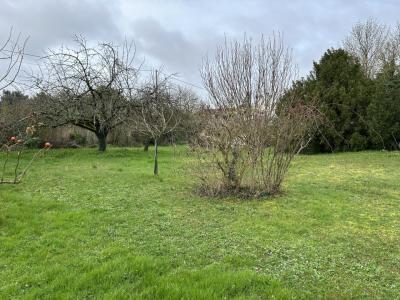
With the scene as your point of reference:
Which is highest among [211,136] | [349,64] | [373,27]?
[373,27]

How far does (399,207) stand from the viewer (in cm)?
667

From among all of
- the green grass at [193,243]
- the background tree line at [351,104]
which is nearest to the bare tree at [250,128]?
the green grass at [193,243]

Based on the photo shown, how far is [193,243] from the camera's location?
464 cm

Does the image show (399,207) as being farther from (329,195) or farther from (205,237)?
(205,237)

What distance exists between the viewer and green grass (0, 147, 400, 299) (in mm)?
3447

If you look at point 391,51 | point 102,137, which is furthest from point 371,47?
point 102,137

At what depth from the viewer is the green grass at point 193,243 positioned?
3.45m

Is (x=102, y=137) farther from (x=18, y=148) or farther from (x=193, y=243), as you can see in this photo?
(x=193, y=243)

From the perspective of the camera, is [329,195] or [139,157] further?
[139,157]

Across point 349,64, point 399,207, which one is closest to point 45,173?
point 399,207

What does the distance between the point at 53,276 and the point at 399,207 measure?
5734mm

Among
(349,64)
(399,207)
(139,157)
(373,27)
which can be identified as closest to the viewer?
(399,207)

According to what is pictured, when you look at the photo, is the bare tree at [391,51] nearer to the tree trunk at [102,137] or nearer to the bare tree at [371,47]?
the bare tree at [371,47]

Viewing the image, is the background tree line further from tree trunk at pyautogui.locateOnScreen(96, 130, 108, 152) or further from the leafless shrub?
the leafless shrub
